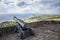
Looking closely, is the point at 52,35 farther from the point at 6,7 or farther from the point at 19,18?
→ the point at 6,7

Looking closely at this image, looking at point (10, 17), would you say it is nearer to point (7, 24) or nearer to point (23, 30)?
point (7, 24)

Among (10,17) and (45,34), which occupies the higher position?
(10,17)

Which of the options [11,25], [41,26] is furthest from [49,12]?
[11,25]

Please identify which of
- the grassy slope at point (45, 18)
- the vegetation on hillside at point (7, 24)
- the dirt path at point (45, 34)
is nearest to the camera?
the dirt path at point (45, 34)

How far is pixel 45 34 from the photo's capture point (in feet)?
10.9

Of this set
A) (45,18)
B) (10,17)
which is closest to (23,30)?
(10,17)

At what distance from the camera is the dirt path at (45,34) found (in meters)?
3.16

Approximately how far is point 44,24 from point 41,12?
0.33 metres

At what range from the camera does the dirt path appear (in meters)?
3.16

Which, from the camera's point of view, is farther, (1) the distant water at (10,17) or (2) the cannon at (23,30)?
(1) the distant water at (10,17)

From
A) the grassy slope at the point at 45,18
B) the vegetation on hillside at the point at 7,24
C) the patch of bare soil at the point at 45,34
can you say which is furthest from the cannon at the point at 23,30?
the grassy slope at the point at 45,18

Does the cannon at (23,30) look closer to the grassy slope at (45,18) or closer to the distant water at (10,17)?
the distant water at (10,17)

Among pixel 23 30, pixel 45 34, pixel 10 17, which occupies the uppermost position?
pixel 10 17

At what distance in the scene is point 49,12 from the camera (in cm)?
387
